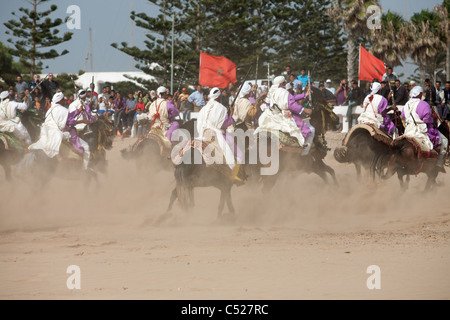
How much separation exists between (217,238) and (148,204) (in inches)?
188

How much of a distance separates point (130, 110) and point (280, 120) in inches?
553

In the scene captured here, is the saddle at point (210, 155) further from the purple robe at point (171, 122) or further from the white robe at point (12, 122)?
the white robe at point (12, 122)

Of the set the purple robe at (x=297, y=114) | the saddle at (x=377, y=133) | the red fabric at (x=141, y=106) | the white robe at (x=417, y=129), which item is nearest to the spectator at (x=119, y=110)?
the red fabric at (x=141, y=106)

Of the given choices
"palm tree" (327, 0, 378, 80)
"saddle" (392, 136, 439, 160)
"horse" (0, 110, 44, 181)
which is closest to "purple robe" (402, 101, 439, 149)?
"saddle" (392, 136, 439, 160)

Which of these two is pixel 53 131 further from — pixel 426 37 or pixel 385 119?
pixel 426 37

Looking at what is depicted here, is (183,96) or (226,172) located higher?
(183,96)

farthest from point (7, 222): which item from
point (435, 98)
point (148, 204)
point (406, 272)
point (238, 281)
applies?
point (435, 98)

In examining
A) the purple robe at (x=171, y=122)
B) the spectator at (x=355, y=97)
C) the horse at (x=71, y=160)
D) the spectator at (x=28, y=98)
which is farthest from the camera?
the spectator at (x=355, y=97)

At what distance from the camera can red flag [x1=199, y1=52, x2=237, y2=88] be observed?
82.1 feet

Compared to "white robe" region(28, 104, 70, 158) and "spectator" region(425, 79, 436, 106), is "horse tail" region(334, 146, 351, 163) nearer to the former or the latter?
"white robe" region(28, 104, 70, 158)

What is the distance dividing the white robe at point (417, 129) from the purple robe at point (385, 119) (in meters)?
0.65

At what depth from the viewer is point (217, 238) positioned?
11391 millimetres

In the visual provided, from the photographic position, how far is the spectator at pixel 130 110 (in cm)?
2864
